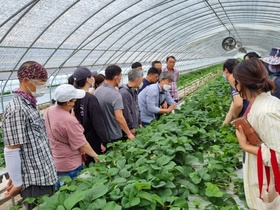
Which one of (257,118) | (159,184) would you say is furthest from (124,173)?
(257,118)

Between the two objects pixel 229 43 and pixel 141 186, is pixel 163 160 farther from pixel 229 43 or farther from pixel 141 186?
pixel 229 43

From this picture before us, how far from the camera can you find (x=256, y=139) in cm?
180

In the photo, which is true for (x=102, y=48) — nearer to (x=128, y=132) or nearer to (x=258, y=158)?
(x=128, y=132)

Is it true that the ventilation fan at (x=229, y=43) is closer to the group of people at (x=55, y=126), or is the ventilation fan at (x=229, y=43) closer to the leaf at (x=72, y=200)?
the group of people at (x=55, y=126)

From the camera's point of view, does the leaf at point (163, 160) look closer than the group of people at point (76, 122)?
No

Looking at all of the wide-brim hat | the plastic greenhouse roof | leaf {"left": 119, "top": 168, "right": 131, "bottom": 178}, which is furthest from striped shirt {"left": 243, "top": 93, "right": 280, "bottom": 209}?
the plastic greenhouse roof

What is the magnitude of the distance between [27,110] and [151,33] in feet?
42.7

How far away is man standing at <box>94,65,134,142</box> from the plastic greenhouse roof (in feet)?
11.3

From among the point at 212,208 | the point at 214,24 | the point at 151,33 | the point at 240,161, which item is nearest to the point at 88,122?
the point at 240,161

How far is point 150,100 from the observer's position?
4930 mm

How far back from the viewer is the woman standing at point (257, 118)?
66.5 inches

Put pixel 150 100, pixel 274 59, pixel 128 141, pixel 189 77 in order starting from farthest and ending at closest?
1. pixel 189 77
2. pixel 150 100
3. pixel 128 141
4. pixel 274 59

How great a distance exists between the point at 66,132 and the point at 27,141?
25.1 inches

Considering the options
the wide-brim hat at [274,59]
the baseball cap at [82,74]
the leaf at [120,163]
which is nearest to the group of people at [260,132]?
the leaf at [120,163]
